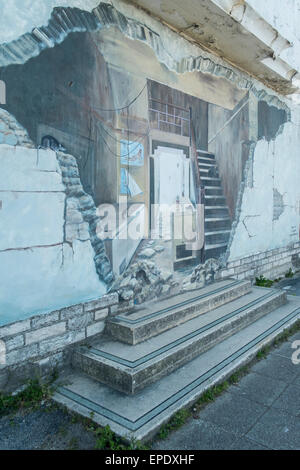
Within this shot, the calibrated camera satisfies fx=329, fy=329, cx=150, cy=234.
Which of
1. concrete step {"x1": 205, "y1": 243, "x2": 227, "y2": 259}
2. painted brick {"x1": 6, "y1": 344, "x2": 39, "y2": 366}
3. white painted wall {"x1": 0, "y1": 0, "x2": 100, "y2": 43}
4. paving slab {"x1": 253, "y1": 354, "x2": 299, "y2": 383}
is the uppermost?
white painted wall {"x1": 0, "y1": 0, "x2": 100, "y2": 43}

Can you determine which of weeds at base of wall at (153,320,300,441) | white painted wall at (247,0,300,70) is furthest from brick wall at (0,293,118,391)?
white painted wall at (247,0,300,70)

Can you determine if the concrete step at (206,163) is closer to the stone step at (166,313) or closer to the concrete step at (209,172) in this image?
the concrete step at (209,172)

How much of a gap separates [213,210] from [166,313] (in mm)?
2145

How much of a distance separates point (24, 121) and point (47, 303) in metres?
1.58

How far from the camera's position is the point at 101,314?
3445mm

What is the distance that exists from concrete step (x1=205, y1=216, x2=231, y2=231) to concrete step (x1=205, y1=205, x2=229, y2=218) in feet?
0.16

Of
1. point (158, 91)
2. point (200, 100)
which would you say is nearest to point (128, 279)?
point (158, 91)

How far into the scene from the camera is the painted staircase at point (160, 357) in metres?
2.51

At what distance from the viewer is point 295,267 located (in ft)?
26.9

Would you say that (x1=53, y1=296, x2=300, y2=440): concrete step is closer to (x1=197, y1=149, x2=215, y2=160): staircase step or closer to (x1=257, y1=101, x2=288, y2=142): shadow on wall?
(x1=197, y1=149, x2=215, y2=160): staircase step

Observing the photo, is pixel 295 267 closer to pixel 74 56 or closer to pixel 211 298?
pixel 211 298

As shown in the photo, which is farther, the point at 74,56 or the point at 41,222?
the point at 74,56

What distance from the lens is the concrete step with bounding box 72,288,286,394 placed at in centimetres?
277

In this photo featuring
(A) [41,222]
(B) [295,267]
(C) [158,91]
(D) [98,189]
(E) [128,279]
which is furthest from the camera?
(B) [295,267]
